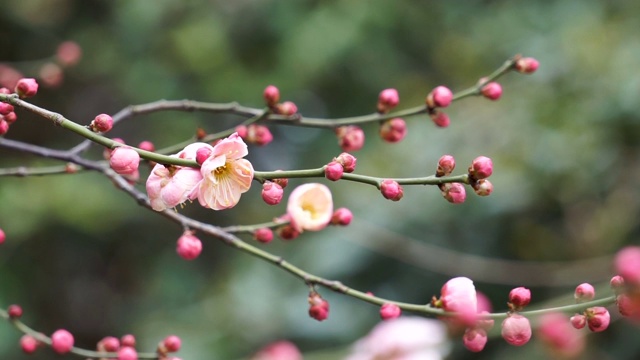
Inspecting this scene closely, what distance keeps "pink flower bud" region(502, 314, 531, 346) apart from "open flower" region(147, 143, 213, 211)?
0.20 m

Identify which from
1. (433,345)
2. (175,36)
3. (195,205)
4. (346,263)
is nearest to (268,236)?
(433,345)

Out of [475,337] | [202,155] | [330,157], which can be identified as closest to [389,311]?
[475,337]

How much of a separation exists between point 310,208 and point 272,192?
99 mm

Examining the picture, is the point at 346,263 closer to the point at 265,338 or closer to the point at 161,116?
the point at 265,338

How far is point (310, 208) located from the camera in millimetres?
547

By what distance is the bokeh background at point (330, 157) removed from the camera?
139 cm

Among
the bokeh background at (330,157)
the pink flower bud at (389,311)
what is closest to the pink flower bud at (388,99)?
the pink flower bud at (389,311)

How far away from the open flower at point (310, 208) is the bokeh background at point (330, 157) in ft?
2.15

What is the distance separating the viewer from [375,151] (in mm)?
1659

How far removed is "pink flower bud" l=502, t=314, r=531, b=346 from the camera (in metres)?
0.46

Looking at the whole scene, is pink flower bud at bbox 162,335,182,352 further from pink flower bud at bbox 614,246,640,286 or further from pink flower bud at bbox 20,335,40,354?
pink flower bud at bbox 614,246,640,286

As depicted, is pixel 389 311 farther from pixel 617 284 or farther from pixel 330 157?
pixel 330 157

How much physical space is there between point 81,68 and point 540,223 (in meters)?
1.34

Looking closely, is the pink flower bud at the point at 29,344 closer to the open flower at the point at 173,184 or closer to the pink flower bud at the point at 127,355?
the pink flower bud at the point at 127,355
